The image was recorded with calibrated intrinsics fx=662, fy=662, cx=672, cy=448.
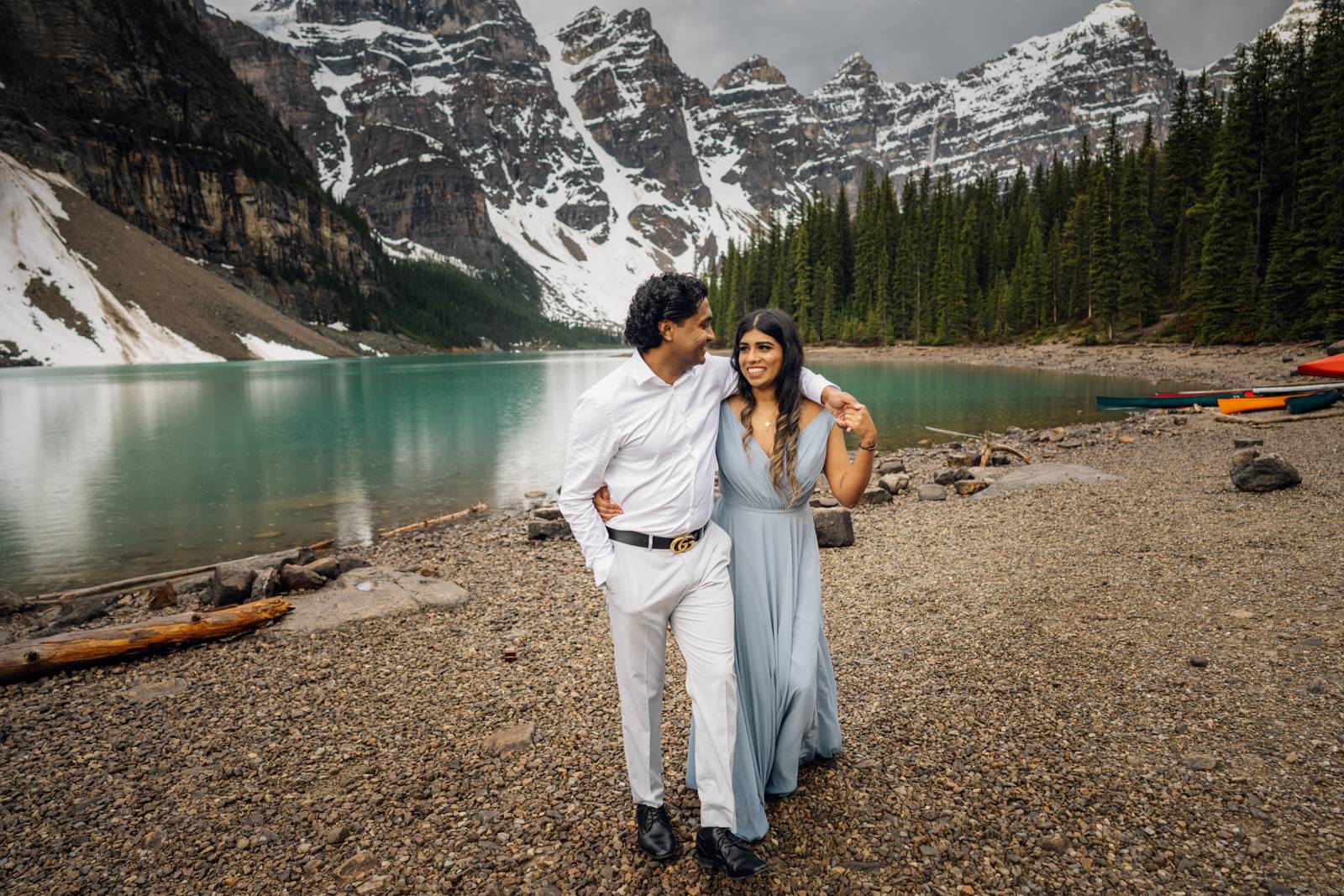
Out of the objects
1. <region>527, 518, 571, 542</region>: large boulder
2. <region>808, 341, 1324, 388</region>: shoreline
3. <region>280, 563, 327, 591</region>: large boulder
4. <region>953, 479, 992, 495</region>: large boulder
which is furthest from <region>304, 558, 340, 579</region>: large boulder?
<region>808, 341, 1324, 388</region>: shoreline

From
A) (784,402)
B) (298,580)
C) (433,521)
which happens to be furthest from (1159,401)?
(298,580)

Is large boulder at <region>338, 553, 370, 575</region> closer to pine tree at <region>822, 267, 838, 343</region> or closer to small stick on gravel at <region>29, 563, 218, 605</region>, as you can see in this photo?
small stick on gravel at <region>29, 563, 218, 605</region>

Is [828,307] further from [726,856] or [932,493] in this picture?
[726,856]

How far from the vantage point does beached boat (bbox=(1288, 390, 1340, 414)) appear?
56.5 feet

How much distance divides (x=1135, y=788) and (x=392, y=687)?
17.3 feet

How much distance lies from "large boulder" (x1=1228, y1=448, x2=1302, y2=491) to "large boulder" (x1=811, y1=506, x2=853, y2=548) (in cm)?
620

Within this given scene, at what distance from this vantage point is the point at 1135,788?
367cm

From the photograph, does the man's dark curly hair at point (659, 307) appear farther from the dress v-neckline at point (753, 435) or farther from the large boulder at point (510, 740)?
the large boulder at point (510, 740)

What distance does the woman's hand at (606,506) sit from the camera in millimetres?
3104

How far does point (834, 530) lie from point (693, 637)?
660cm

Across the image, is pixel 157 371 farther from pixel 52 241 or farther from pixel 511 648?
pixel 511 648

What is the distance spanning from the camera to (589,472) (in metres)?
3.06

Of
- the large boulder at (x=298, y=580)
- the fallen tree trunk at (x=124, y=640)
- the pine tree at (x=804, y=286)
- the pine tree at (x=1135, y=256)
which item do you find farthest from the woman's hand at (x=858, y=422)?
the pine tree at (x=804, y=286)

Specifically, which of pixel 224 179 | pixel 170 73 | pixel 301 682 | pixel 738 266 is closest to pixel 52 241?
pixel 224 179
